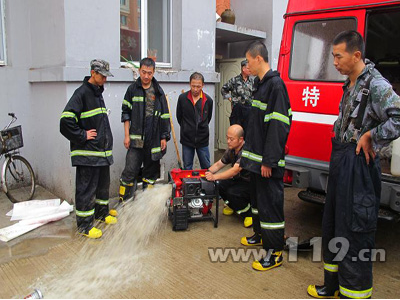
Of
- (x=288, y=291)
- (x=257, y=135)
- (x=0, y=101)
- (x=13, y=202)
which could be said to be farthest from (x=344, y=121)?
(x=0, y=101)

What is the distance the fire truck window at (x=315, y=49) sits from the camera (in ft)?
14.1

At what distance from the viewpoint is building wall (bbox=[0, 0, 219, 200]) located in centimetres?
512

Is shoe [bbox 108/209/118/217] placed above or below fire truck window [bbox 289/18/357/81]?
below

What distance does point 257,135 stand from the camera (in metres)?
3.60

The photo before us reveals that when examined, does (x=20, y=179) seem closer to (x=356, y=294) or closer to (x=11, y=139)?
(x=11, y=139)

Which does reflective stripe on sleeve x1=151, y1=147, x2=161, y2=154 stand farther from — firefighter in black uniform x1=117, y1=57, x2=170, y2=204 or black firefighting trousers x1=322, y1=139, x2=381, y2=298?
black firefighting trousers x1=322, y1=139, x2=381, y2=298

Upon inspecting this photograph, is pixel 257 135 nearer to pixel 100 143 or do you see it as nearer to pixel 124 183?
pixel 100 143

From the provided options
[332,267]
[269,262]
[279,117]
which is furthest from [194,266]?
A: [279,117]

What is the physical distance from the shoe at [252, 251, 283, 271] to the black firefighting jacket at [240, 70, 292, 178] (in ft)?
2.80

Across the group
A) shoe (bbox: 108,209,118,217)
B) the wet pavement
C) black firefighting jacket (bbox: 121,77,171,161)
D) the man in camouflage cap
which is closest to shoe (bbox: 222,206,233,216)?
the wet pavement

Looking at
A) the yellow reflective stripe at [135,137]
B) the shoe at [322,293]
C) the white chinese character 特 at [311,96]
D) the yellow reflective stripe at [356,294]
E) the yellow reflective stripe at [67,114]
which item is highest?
the white chinese character 特 at [311,96]

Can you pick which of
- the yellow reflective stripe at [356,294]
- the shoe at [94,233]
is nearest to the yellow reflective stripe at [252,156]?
the yellow reflective stripe at [356,294]

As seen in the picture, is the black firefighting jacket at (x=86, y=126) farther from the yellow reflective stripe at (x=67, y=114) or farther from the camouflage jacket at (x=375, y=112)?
the camouflage jacket at (x=375, y=112)

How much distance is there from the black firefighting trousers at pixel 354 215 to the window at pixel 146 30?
14.0 feet
